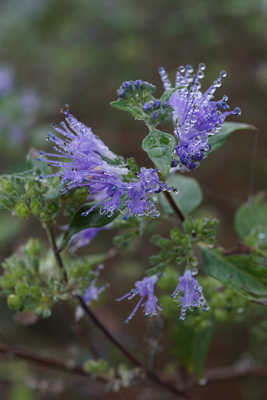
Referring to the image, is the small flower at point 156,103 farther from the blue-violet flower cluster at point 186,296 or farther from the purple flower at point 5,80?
the purple flower at point 5,80

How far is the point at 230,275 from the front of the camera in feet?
3.27

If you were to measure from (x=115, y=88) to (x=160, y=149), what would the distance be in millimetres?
2853

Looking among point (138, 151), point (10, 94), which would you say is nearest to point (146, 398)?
point (138, 151)

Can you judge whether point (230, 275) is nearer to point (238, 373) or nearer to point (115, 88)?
point (238, 373)

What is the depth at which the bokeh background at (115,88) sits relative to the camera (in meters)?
2.34

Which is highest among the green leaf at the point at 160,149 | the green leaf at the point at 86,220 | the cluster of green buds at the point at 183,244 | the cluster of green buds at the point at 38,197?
the cluster of green buds at the point at 38,197

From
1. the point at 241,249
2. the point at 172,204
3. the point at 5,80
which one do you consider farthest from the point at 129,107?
the point at 5,80

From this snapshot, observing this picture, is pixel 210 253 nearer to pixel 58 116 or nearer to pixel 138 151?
pixel 138 151

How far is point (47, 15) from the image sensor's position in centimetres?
398

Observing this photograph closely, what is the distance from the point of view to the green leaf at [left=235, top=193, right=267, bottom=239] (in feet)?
4.43

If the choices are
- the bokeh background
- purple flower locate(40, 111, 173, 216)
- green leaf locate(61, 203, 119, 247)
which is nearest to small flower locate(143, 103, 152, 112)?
purple flower locate(40, 111, 173, 216)

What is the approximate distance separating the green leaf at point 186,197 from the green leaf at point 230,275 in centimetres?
18

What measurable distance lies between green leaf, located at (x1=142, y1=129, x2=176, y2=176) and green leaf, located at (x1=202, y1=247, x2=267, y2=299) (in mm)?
325

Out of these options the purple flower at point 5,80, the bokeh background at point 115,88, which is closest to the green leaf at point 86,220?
the bokeh background at point 115,88
